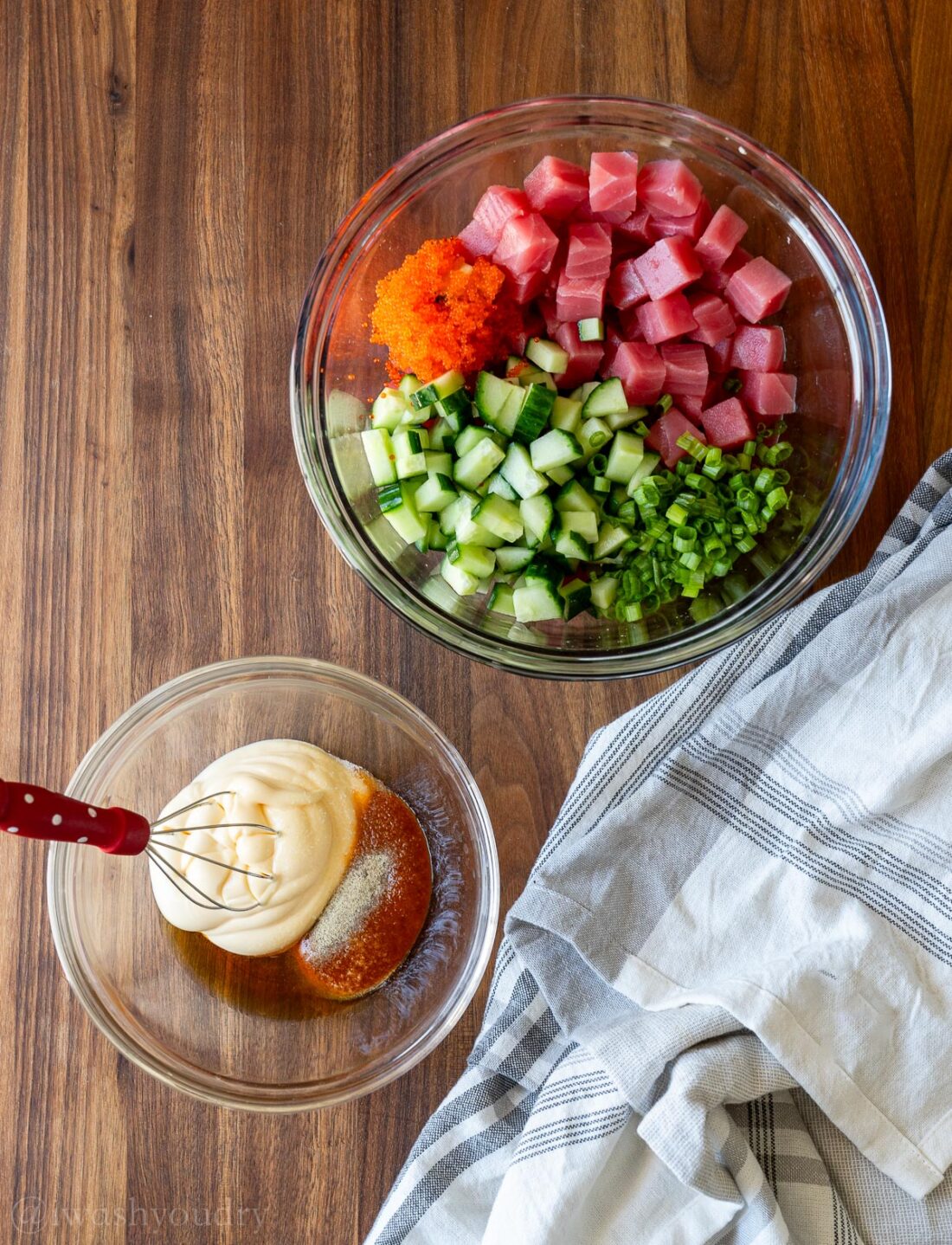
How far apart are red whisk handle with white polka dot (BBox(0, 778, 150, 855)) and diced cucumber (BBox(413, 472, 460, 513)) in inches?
18.8

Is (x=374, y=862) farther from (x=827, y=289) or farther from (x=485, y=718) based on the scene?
(x=827, y=289)

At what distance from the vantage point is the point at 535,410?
1.19 m

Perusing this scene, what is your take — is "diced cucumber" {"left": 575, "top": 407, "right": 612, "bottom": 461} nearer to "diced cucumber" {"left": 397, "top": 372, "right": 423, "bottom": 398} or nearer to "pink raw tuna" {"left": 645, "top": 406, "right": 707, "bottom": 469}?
"pink raw tuna" {"left": 645, "top": 406, "right": 707, "bottom": 469}

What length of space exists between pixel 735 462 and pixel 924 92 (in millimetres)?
579

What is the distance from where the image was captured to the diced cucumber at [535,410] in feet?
3.89

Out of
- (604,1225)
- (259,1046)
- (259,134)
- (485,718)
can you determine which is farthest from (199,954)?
(259,134)

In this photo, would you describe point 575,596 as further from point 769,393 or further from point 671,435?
point 769,393

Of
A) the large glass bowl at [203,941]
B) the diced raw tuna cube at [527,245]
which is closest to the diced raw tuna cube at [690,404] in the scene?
the diced raw tuna cube at [527,245]

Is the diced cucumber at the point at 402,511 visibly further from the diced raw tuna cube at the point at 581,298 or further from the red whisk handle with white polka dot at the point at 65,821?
the red whisk handle with white polka dot at the point at 65,821

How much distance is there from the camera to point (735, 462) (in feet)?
4.09

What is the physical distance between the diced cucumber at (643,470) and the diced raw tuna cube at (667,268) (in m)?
0.18

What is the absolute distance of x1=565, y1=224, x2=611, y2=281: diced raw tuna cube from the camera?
120 cm

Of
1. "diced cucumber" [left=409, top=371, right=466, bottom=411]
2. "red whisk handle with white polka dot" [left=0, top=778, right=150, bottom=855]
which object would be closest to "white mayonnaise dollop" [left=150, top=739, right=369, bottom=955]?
"red whisk handle with white polka dot" [left=0, top=778, right=150, bottom=855]

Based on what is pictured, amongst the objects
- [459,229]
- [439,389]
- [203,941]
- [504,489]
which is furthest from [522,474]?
[203,941]
